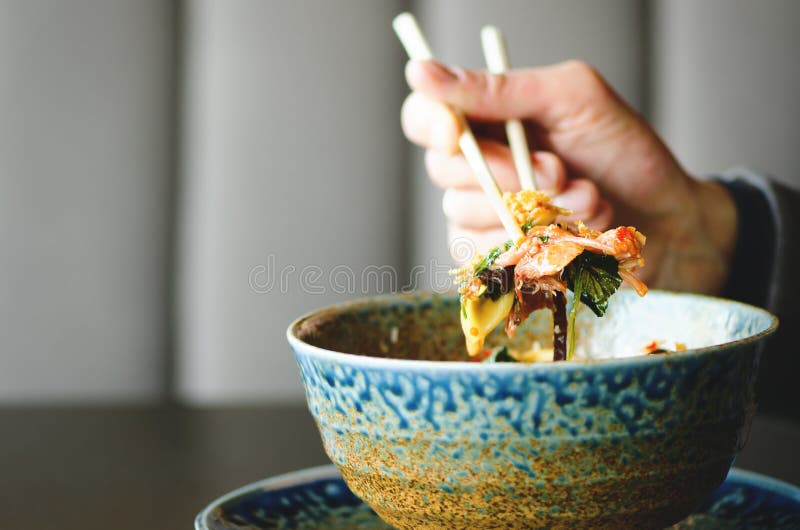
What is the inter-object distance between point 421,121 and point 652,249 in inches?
13.2

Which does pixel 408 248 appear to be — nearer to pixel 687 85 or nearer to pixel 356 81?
pixel 356 81

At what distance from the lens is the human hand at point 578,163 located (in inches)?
27.1

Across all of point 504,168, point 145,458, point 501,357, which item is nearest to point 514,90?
point 504,168

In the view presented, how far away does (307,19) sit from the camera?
106 centimetres

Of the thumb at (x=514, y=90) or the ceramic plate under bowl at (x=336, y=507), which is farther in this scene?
the thumb at (x=514, y=90)

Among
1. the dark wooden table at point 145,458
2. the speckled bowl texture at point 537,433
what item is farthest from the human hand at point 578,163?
the speckled bowl texture at point 537,433

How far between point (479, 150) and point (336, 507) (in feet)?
0.93

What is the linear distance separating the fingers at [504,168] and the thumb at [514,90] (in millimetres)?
38

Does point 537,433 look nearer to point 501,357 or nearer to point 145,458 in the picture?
point 501,357

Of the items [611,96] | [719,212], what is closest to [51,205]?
[611,96]

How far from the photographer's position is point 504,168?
722mm

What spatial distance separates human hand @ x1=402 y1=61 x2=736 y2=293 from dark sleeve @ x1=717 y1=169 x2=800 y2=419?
0.05ft

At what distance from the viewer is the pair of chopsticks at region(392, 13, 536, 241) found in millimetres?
474

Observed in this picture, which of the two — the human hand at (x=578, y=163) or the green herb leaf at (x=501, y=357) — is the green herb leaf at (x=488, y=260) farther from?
the human hand at (x=578, y=163)
